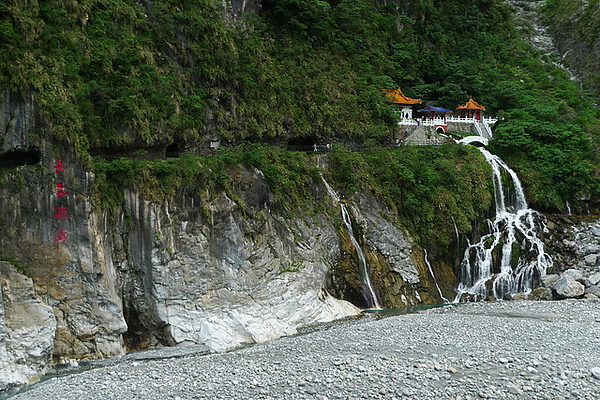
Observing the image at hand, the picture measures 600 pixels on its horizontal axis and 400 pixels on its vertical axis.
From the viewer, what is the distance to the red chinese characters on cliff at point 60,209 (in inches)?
695

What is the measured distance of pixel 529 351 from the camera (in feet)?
49.6

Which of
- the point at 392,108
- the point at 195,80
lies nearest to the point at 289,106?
the point at 195,80

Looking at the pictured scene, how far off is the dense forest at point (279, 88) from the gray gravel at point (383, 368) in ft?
26.0

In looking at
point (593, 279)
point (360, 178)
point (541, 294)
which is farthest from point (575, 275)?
point (360, 178)

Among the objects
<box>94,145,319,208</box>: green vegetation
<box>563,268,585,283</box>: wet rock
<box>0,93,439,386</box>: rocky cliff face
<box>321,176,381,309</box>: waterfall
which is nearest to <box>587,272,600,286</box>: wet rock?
<box>563,268,585,283</box>: wet rock

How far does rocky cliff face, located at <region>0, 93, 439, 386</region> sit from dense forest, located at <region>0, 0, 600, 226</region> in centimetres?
119

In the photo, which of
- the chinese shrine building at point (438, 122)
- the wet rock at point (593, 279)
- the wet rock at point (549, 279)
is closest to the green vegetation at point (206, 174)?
the chinese shrine building at point (438, 122)

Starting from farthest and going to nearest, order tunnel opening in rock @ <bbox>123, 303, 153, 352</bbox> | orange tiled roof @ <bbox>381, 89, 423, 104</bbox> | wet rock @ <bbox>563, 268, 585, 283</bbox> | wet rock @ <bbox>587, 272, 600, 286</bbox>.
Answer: orange tiled roof @ <bbox>381, 89, 423, 104</bbox>
wet rock @ <bbox>563, 268, 585, 283</bbox>
wet rock @ <bbox>587, 272, 600, 286</bbox>
tunnel opening in rock @ <bbox>123, 303, 153, 352</bbox>

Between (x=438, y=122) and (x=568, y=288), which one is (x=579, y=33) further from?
(x=568, y=288)

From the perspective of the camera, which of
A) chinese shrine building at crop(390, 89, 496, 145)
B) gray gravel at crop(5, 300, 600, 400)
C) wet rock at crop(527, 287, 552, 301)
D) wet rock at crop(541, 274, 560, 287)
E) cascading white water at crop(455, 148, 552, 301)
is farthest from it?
chinese shrine building at crop(390, 89, 496, 145)

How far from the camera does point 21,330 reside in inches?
619

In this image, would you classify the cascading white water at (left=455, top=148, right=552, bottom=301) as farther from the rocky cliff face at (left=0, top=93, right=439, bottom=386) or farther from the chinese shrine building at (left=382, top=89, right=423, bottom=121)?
the chinese shrine building at (left=382, top=89, right=423, bottom=121)

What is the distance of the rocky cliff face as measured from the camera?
16844 millimetres

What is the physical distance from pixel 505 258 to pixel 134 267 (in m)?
18.8
